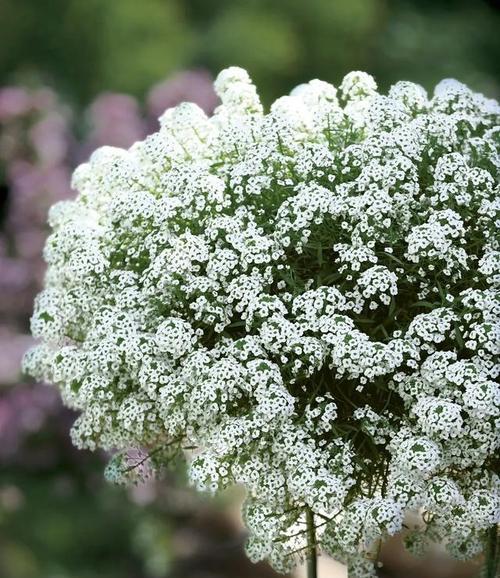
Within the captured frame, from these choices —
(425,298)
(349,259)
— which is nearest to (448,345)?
(425,298)

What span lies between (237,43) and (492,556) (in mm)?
7608

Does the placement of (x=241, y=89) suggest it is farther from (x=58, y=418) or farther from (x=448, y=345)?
(x=58, y=418)

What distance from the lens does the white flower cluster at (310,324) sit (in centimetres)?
257

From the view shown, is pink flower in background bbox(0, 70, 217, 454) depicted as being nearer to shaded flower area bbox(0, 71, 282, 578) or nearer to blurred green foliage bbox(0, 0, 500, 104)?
shaded flower area bbox(0, 71, 282, 578)

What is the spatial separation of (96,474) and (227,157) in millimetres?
3468

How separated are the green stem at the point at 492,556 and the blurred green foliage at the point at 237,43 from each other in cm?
714

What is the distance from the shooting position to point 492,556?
2912 mm

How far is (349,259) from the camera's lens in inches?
103

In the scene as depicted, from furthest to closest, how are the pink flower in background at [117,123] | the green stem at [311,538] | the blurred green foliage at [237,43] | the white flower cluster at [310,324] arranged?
1. the blurred green foliage at [237,43]
2. the pink flower in background at [117,123]
3. the green stem at [311,538]
4. the white flower cluster at [310,324]

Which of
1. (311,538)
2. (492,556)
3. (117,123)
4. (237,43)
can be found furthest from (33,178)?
(237,43)

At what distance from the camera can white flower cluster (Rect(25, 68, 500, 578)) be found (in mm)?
2570

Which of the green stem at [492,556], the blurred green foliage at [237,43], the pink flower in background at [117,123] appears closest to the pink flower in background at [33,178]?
the pink flower in background at [117,123]

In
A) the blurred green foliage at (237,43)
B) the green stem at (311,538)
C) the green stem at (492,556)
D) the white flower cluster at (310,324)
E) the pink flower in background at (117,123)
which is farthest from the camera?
the blurred green foliage at (237,43)

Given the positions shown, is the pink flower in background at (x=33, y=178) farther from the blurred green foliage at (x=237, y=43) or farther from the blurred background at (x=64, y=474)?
the blurred green foliage at (x=237, y=43)
